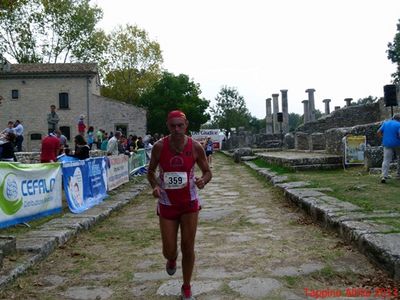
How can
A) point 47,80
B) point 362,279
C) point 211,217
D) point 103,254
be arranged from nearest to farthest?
1. point 362,279
2. point 103,254
3. point 211,217
4. point 47,80

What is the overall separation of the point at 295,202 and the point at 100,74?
4401 centimetres

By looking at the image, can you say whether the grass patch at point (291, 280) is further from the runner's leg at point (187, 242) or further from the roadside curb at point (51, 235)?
the roadside curb at point (51, 235)

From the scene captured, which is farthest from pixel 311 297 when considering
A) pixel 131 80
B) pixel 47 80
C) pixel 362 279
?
pixel 131 80

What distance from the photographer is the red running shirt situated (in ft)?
12.9

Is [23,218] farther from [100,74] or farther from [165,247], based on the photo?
[100,74]

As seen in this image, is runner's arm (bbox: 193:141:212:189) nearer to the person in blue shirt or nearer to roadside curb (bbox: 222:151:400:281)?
roadside curb (bbox: 222:151:400:281)

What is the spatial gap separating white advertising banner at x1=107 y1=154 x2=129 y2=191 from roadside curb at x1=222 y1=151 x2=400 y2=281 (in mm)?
4934

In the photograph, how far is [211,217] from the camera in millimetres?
8211

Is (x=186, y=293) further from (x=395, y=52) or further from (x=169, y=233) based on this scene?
(x=395, y=52)

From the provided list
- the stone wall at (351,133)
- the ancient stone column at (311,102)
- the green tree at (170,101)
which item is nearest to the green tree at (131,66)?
the green tree at (170,101)

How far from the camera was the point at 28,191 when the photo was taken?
7.33 m

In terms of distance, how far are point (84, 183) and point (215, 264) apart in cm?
524

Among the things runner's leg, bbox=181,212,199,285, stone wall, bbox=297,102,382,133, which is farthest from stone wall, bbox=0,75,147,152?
runner's leg, bbox=181,212,199,285

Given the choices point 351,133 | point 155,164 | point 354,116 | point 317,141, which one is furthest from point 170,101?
point 155,164
